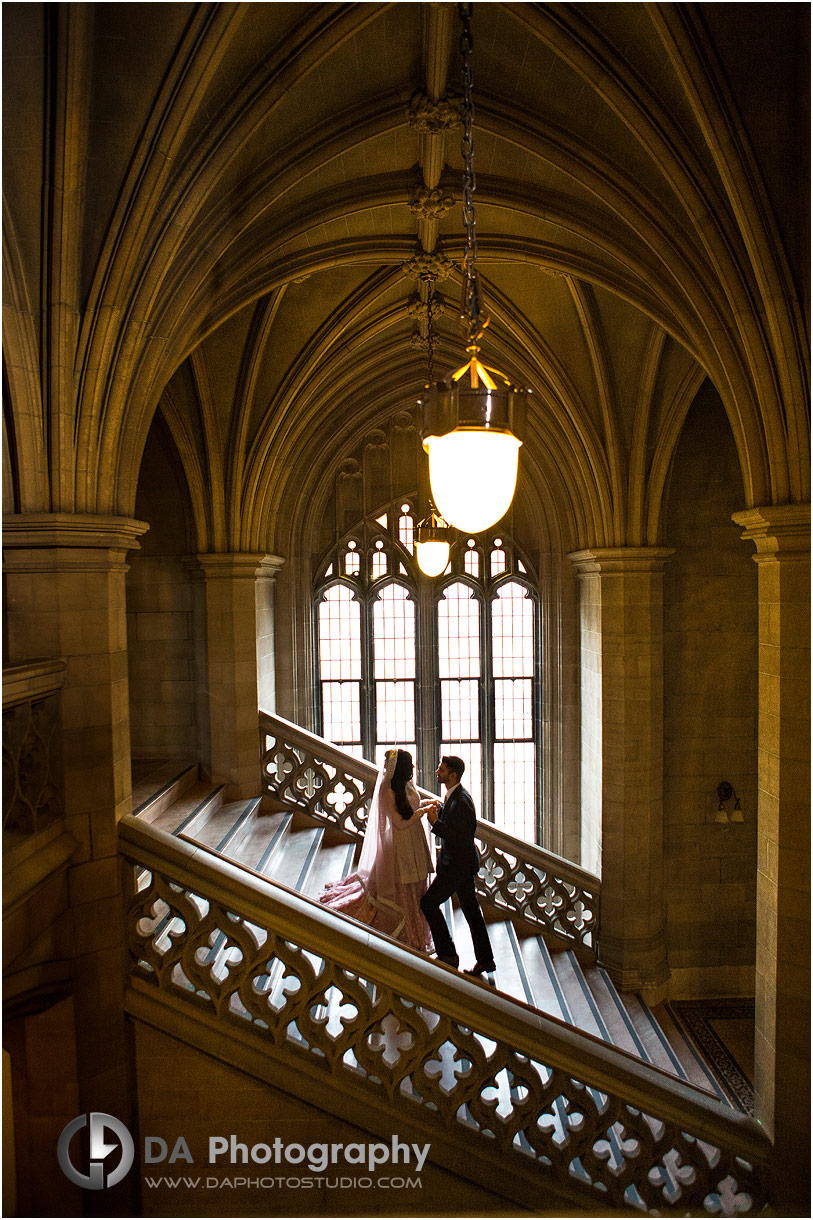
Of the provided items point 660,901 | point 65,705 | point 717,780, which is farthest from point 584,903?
point 65,705

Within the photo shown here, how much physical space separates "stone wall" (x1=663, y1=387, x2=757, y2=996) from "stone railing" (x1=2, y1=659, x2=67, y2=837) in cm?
666

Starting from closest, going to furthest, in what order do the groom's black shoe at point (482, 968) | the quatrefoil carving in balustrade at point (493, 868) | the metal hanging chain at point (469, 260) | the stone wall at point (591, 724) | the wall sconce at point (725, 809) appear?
the metal hanging chain at point (469, 260) → the groom's black shoe at point (482, 968) → the quatrefoil carving in balustrade at point (493, 868) → the wall sconce at point (725, 809) → the stone wall at point (591, 724)

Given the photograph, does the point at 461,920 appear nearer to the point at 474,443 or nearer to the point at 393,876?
the point at 393,876

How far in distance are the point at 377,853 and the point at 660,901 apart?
4307 mm

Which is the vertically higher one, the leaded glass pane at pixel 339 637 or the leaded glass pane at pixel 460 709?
the leaded glass pane at pixel 339 637

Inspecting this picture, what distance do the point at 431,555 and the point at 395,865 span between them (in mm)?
2852

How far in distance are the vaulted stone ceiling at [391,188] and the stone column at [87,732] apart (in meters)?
0.26

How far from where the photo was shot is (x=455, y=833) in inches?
211

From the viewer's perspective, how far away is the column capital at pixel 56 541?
12.3 ft

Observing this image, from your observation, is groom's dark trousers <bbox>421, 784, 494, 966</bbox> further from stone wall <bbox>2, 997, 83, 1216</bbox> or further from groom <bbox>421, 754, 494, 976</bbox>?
stone wall <bbox>2, 997, 83, 1216</bbox>

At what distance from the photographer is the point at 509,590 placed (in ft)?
36.4

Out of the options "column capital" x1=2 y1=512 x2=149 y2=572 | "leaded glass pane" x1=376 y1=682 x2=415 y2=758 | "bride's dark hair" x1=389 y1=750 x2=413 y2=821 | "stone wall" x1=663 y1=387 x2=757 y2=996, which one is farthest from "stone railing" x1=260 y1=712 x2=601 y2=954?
"column capital" x1=2 y1=512 x2=149 y2=572

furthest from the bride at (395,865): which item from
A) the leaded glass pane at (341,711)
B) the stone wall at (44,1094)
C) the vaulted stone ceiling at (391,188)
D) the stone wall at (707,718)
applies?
the leaded glass pane at (341,711)

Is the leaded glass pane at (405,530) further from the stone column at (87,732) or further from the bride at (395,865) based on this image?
the stone column at (87,732)
